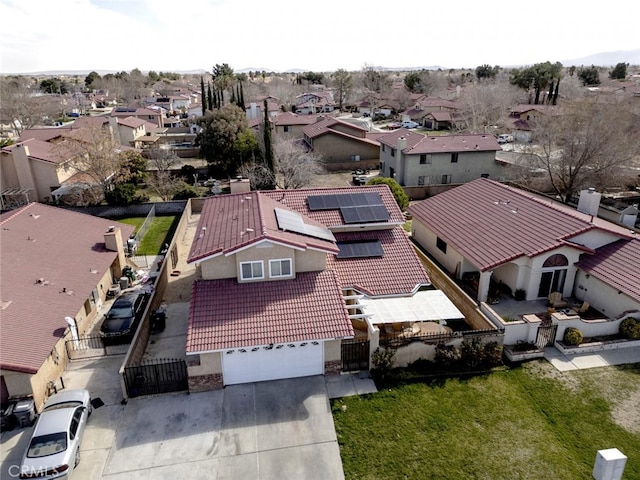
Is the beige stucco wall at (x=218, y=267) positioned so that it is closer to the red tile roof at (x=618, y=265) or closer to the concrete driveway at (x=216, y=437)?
the concrete driveway at (x=216, y=437)

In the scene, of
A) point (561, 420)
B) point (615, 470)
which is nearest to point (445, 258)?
point (561, 420)

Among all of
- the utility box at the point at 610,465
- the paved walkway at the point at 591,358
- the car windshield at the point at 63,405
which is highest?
the utility box at the point at 610,465

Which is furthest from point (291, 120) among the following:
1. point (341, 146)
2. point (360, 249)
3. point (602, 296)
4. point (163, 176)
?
point (602, 296)

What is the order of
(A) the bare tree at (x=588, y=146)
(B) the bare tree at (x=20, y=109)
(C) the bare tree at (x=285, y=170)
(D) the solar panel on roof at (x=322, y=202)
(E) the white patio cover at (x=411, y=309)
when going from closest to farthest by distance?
(E) the white patio cover at (x=411, y=309) < (D) the solar panel on roof at (x=322, y=202) < (A) the bare tree at (x=588, y=146) < (C) the bare tree at (x=285, y=170) < (B) the bare tree at (x=20, y=109)

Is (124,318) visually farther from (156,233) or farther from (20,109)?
(20,109)

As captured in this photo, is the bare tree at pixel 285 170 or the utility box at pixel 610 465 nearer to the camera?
the utility box at pixel 610 465

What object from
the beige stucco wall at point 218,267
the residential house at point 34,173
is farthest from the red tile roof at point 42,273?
the residential house at point 34,173

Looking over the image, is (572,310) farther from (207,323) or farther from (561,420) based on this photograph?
(207,323)

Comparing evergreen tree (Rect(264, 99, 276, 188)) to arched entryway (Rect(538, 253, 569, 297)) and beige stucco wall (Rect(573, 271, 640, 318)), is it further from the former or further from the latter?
beige stucco wall (Rect(573, 271, 640, 318))
